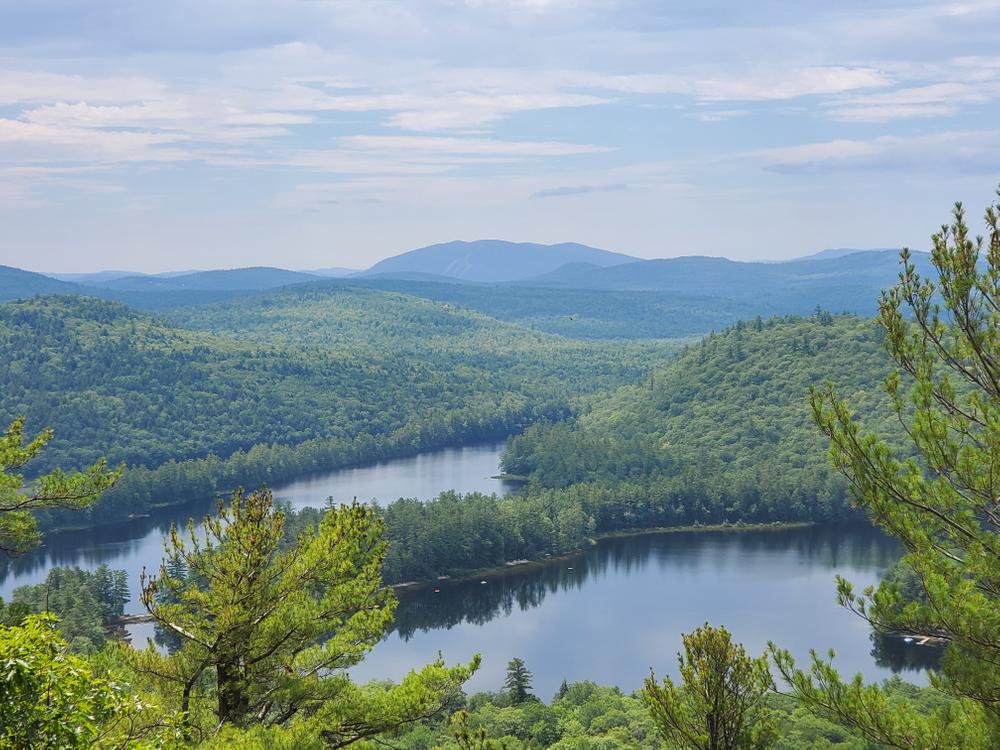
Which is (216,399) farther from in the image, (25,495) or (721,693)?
(721,693)

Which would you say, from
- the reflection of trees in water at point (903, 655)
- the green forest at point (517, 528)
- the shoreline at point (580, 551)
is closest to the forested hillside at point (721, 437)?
the green forest at point (517, 528)

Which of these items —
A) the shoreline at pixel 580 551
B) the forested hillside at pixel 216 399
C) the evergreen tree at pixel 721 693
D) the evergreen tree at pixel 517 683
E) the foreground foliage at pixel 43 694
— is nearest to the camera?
the foreground foliage at pixel 43 694

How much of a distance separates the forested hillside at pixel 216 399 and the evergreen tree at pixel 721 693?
283 feet

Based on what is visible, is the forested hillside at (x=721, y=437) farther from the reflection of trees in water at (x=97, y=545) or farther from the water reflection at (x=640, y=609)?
the reflection of trees in water at (x=97, y=545)

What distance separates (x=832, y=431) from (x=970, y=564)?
88.2 inches

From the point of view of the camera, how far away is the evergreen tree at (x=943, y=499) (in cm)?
1157

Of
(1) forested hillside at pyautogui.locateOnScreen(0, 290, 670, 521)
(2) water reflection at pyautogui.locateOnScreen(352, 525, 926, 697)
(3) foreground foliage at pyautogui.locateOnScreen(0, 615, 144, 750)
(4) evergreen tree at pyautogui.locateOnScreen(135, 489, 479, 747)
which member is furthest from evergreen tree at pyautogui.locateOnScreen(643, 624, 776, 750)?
(1) forested hillside at pyautogui.locateOnScreen(0, 290, 670, 521)

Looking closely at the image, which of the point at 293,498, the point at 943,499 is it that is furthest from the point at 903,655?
the point at 293,498

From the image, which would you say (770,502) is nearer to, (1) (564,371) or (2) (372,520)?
(2) (372,520)

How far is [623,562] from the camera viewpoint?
241 feet

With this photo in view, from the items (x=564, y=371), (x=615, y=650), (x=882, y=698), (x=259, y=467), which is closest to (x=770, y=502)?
(x=615, y=650)

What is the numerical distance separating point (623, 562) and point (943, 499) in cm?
6291

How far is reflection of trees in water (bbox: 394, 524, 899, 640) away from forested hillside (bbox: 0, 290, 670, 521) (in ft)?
137

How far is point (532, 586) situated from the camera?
67812 mm
